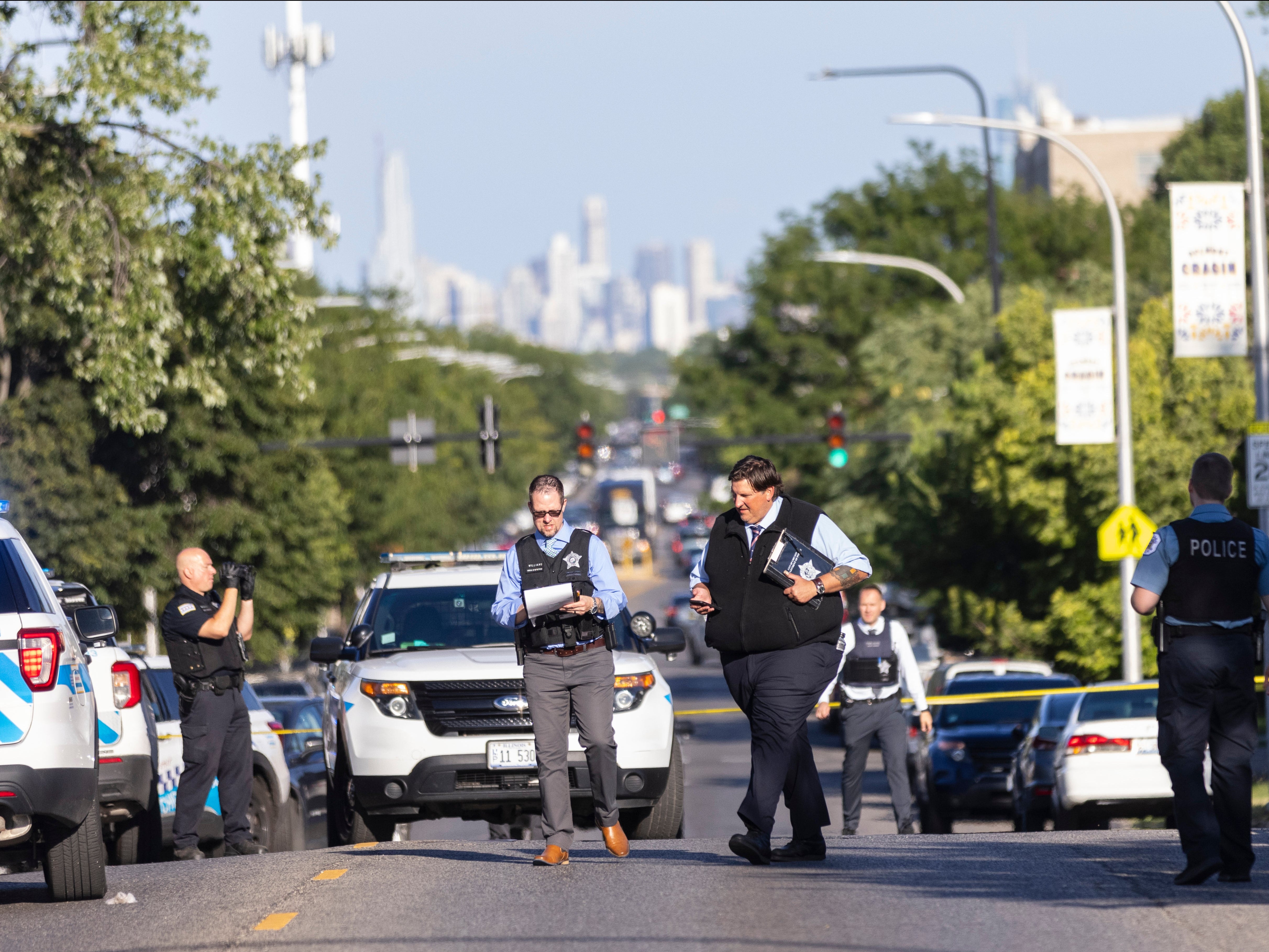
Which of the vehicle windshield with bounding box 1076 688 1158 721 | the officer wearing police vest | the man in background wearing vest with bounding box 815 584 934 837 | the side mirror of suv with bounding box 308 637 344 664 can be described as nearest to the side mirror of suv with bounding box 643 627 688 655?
the side mirror of suv with bounding box 308 637 344 664

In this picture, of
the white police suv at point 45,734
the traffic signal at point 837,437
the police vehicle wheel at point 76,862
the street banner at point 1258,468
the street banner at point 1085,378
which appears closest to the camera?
the white police suv at point 45,734

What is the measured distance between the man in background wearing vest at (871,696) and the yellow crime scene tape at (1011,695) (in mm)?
1855

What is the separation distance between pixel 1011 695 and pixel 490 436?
49.7 ft

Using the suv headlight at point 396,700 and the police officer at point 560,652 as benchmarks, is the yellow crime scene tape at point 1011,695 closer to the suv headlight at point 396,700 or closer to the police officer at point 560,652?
the suv headlight at point 396,700

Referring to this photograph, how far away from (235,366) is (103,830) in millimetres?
10964

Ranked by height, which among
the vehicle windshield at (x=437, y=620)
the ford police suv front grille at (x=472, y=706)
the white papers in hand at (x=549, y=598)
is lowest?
the ford police suv front grille at (x=472, y=706)

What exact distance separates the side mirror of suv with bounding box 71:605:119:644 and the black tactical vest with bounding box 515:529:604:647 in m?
1.94

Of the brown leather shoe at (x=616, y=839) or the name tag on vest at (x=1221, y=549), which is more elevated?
the name tag on vest at (x=1221, y=549)

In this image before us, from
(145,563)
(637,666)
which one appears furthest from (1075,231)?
(637,666)

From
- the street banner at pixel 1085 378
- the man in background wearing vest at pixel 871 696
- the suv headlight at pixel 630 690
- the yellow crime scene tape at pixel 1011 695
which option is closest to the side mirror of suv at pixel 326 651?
the suv headlight at pixel 630 690

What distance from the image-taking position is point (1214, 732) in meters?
9.08

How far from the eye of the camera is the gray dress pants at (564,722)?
9.98 m

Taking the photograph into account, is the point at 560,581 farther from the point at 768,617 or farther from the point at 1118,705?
the point at 1118,705

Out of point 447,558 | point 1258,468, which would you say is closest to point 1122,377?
point 1258,468
